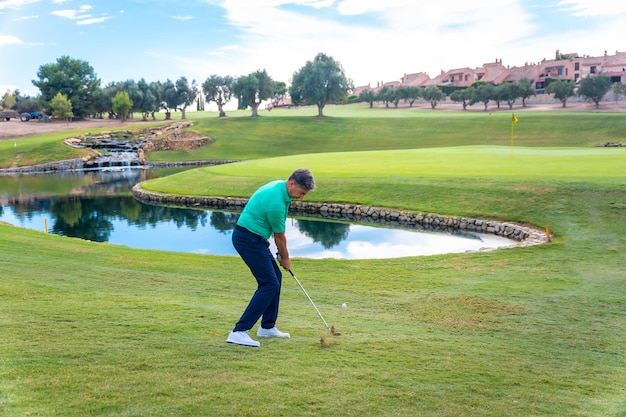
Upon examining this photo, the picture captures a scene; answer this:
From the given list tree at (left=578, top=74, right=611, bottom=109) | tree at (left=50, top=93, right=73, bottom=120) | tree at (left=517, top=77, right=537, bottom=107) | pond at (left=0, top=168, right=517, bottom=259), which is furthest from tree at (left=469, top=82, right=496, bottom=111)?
pond at (left=0, top=168, right=517, bottom=259)

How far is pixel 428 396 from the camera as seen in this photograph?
5941mm

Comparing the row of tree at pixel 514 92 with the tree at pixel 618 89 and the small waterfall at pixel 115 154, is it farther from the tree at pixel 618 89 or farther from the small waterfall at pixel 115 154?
the small waterfall at pixel 115 154

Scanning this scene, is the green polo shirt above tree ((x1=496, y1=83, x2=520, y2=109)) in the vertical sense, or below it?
below

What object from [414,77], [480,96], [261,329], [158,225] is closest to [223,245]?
[158,225]

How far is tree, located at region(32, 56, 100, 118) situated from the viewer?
354 ft

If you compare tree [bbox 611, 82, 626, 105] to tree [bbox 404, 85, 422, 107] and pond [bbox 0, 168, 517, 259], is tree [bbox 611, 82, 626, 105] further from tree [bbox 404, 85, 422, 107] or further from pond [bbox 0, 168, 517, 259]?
pond [bbox 0, 168, 517, 259]

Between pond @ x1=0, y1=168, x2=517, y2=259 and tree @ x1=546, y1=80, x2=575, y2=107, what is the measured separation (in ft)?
282

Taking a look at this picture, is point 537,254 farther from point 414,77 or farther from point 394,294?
point 414,77

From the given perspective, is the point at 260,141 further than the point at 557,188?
Yes

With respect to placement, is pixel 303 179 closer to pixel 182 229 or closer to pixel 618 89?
pixel 182 229

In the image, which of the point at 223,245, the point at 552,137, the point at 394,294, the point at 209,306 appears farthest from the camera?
the point at 552,137

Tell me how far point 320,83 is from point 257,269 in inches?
3738

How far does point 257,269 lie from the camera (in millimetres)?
7215

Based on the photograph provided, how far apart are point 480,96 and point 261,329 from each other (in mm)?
107628
